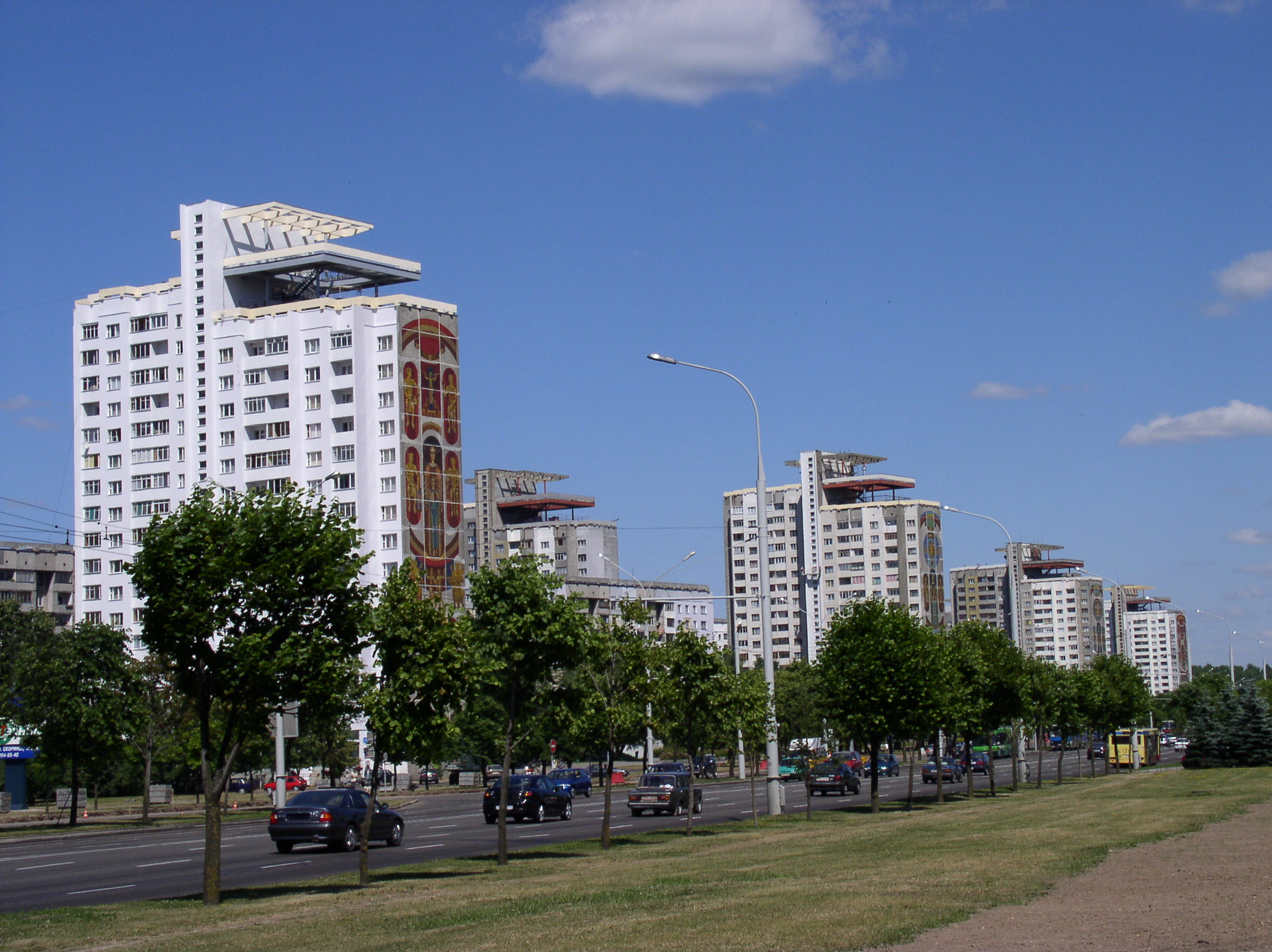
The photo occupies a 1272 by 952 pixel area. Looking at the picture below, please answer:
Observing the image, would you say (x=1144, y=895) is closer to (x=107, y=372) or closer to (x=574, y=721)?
(x=574, y=721)

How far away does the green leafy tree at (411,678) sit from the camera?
72.8 feet

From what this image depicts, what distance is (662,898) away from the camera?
60.2ft

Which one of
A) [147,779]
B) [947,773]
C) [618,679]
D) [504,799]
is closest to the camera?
[504,799]

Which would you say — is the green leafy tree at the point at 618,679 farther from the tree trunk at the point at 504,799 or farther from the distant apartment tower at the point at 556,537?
the distant apartment tower at the point at 556,537

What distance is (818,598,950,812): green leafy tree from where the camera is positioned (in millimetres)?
41750

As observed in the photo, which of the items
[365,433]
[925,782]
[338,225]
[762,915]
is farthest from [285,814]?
[338,225]

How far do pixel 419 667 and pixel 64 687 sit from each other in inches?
1342

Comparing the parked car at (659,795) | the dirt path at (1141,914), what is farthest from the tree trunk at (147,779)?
the dirt path at (1141,914)

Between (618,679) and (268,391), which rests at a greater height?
(268,391)

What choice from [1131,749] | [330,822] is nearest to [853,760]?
[1131,749]

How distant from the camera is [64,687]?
51406mm

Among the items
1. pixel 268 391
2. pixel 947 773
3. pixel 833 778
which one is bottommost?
pixel 947 773

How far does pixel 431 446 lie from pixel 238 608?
291 ft

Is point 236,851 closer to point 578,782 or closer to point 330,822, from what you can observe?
point 330,822
